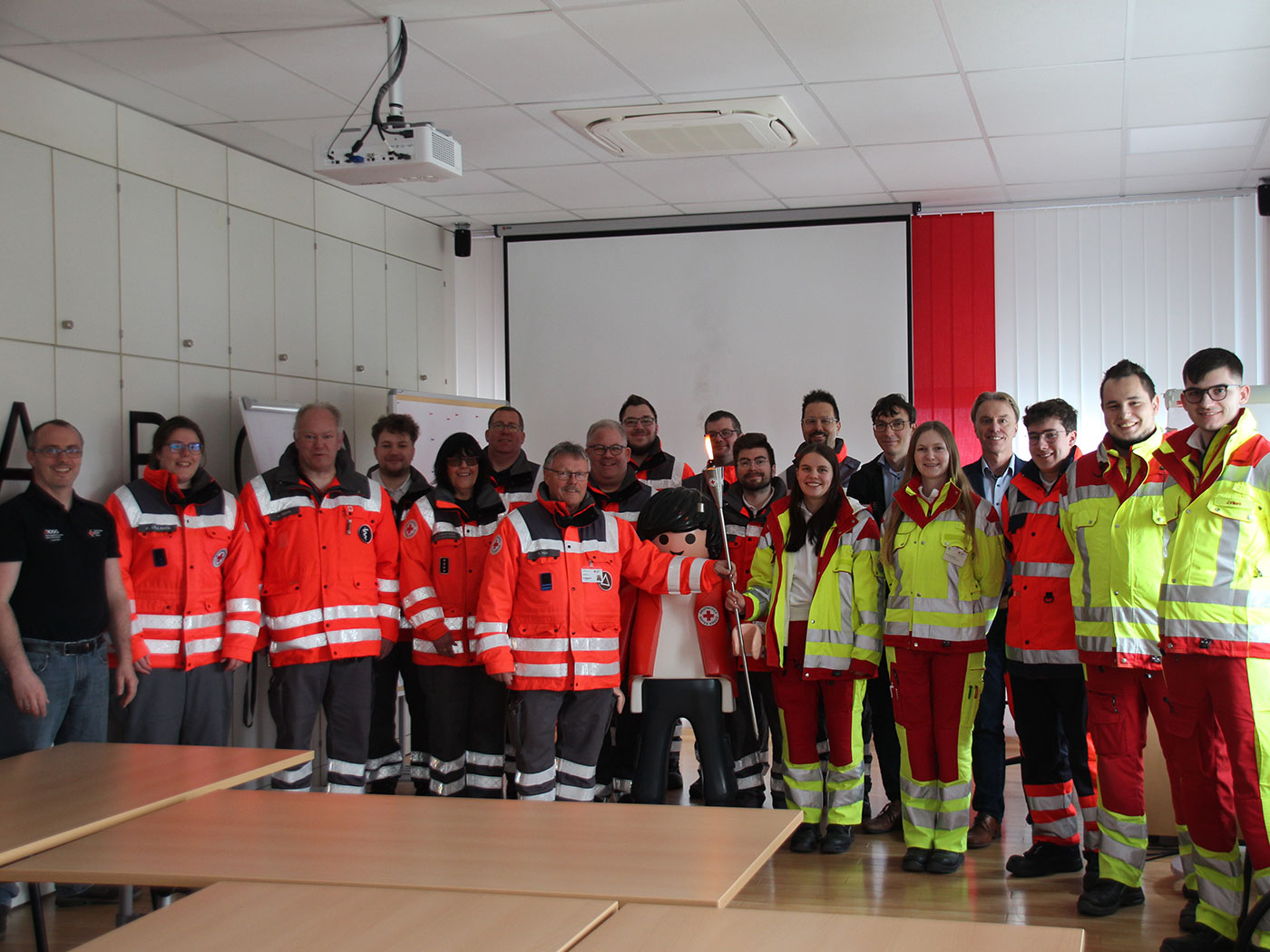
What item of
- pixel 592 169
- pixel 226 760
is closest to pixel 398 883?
pixel 226 760

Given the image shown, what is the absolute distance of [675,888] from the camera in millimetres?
2084

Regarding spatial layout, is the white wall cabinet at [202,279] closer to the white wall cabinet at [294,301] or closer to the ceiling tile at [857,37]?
the white wall cabinet at [294,301]

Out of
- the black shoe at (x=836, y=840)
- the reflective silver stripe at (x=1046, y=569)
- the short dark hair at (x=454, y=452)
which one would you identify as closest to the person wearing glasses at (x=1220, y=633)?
the reflective silver stripe at (x=1046, y=569)

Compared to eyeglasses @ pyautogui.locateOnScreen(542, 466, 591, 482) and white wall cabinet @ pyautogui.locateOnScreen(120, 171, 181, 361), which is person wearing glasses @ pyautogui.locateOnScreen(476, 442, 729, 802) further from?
white wall cabinet @ pyautogui.locateOnScreen(120, 171, 181, 361)

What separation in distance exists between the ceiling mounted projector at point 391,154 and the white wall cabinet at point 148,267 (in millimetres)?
1190

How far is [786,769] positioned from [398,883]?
2.65 m

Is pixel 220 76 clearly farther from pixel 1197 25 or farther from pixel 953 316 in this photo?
pixel 953 316

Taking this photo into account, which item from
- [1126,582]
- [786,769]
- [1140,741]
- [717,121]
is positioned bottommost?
[786,769]

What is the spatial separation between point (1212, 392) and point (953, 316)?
11.9ft

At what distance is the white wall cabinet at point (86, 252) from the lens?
4676 mm

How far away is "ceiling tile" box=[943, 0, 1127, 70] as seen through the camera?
12.9 ft

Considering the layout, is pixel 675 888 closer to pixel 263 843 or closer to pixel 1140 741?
pixel 263 843

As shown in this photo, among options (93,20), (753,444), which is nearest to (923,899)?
(753,444)

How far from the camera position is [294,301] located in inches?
238
